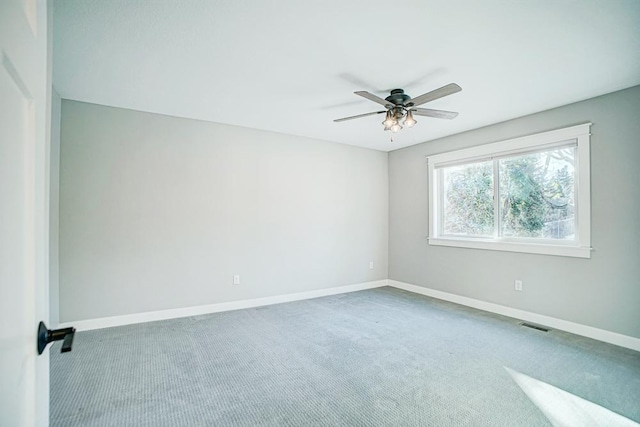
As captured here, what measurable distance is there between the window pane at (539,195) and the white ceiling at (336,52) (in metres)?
0.62

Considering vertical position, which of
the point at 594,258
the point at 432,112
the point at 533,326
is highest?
the point at 432,112

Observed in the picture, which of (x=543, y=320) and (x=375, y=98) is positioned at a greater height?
(x=375, y=98)

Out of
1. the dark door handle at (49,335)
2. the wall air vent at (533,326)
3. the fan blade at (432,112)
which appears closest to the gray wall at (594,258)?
the wall air vent at (533,326)

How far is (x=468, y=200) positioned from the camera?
4.52 m

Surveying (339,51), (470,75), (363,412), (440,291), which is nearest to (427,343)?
(363,412)

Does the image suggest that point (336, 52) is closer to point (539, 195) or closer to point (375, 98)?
point (375, 98)

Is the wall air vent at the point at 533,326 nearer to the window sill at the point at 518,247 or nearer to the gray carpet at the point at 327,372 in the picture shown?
the gray carpet at the point at 327,372

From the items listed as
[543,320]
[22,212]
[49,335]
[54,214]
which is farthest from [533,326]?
[54,214]

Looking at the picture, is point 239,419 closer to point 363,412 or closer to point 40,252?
point 363,412

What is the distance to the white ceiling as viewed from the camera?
1.95 metres

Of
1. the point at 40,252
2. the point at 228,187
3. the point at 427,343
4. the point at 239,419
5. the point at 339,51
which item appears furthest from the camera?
the point at 228,187

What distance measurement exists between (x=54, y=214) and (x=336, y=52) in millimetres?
3124

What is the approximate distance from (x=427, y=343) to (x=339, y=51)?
275cm

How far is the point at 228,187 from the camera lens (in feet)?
13.5
